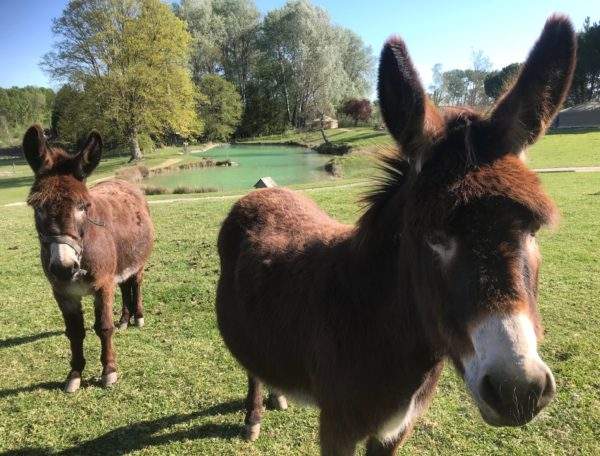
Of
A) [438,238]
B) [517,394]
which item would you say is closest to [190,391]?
[438,238]

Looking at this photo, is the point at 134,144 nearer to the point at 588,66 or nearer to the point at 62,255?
the point at 62,255

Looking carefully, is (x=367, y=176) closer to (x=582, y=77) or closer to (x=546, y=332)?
(x=546, y=332)

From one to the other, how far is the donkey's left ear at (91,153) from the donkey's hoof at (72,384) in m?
2.15

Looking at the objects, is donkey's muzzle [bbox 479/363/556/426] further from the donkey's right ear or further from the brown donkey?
the donkey's right ear

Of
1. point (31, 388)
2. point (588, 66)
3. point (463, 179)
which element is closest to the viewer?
point (463, 179)

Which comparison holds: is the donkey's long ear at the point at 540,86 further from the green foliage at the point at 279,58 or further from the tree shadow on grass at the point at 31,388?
the green foliage at the point at 279,58

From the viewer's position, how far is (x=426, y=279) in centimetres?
168

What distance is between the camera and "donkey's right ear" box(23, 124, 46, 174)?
165 inches

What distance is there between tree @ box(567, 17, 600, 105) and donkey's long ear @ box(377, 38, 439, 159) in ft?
187

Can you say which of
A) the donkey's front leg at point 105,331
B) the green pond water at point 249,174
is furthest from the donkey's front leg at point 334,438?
the green pond water at point 249,174

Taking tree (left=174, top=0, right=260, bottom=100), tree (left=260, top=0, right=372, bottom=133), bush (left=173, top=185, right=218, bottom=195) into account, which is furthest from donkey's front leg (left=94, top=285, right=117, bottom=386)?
tree (left=174, top=0, right=260, bottom=100)

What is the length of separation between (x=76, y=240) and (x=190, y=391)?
1894mm

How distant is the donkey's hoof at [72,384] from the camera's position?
4391mm

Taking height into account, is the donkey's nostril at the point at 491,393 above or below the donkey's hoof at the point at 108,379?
above
